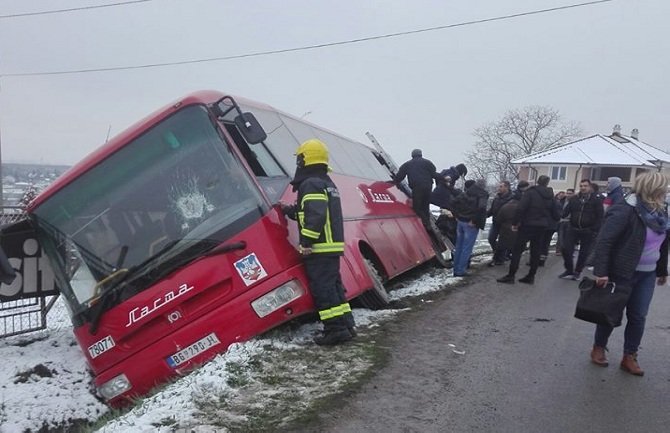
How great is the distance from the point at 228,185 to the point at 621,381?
379 cm

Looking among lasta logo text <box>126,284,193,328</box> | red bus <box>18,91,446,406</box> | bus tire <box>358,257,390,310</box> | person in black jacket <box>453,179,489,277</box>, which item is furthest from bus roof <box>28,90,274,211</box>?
person in black jacket <box>453,179,489,277</box>

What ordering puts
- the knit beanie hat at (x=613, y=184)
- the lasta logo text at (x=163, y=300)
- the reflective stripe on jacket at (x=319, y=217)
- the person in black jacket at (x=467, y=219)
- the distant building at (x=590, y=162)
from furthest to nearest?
the distant building at (x=590, y=162), the person in black jacket at (x=467, y=219), the knit beanie hat at (x=613, y=184), the reflective stripe on jacket at (x=319, y=217), the lasta logo text at (x=163, y=300)

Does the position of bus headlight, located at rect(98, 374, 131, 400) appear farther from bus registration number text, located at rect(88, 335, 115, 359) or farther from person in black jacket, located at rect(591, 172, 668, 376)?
person in black jacket, located at rect(591, 172, 668, 376)

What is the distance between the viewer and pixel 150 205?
473 cm

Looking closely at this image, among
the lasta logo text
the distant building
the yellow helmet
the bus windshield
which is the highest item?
the distant building

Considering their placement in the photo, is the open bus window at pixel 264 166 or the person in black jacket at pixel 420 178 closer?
the open bus window at pixel 264 166

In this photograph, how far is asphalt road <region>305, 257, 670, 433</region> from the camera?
362cm

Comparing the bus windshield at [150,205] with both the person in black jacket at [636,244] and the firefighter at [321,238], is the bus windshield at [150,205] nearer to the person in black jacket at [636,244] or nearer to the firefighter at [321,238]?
the firefighter at [321,238]

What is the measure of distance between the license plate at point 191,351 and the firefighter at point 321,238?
37.7 inches

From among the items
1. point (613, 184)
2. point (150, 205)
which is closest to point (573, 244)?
point (613, 184)

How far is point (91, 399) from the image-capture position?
539 cm

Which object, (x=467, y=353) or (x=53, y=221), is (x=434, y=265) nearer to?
(x=467, y=353)

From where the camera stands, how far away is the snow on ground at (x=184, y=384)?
3.48m

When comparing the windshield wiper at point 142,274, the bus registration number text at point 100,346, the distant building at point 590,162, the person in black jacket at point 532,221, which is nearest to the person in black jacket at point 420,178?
the person in black jacket at point 532,221
